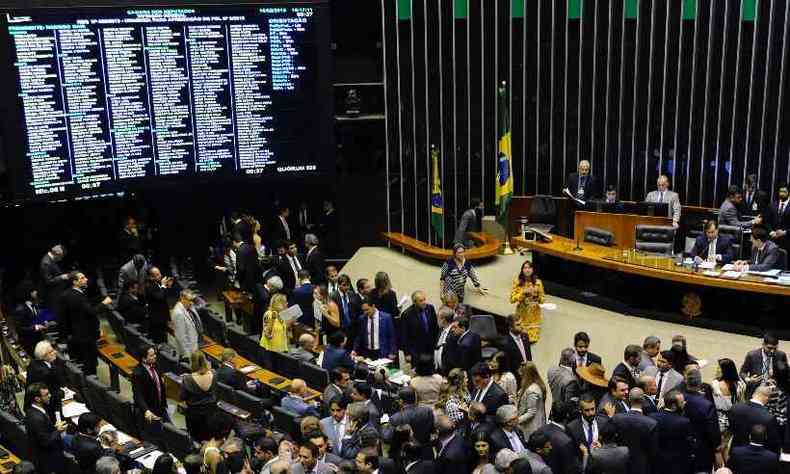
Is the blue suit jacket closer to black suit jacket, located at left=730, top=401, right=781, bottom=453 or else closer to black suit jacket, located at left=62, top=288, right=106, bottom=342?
black suit jacket, located at left=62, top=288, right=106, bottom=342

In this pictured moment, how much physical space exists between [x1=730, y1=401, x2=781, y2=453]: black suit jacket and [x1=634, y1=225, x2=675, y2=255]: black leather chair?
14.8 ft

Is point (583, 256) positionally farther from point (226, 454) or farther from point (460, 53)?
point (226, 454)

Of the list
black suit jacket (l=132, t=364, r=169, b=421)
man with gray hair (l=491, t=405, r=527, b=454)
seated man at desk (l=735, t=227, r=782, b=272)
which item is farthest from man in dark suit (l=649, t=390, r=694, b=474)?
black suit jacket (l=132, t=364, r=169, b=421)

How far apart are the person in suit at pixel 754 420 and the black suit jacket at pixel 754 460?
0.56 ft

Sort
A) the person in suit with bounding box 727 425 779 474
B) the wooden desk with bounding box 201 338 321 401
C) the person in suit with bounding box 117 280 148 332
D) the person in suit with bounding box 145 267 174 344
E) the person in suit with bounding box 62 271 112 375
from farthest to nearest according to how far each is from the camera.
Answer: the person in suit with bounding box 117 280 148 332, the person in suit with bounding box 145 267 174 344, the person in suit with bounding box 62 271 112 375, the wooden desk with bounding box 201 338 321 401, the person in suit with bounding box 727 425 779 474

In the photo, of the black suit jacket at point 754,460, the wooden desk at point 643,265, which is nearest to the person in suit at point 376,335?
the wooden desk at point 643,265

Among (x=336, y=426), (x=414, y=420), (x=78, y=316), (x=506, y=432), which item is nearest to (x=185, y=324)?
(x=78, y=316)

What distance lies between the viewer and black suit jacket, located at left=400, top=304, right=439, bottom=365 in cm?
938

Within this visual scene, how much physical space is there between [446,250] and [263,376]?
4.73 meters

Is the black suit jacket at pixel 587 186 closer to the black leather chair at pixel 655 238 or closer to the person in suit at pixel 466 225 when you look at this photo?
the person in suit at pixel 466 225

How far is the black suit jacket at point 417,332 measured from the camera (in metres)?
9.38

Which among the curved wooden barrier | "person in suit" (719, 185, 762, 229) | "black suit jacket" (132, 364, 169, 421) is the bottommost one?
"black suit jacket" (132, 364, 169, 421)

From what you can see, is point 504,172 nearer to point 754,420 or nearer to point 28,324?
point 28,324

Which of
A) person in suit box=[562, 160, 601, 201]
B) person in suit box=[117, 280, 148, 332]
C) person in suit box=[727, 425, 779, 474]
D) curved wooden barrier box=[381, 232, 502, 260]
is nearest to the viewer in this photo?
person in suit box=[727, 425, 779, 474]
